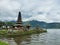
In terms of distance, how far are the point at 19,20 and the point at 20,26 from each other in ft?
18.1

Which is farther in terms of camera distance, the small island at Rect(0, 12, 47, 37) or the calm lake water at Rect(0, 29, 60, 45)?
the small island at Rect(0, 12, 47, 37)

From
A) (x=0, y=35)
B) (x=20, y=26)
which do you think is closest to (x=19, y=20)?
(x=20, y=26)

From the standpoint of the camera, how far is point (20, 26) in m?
111

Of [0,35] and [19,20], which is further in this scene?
[19,20]

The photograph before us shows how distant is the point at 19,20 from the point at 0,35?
40.5 metres

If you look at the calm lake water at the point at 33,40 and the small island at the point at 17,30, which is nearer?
the calm lake water at the point at 33,40

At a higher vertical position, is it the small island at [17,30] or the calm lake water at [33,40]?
the small island at [17,30]

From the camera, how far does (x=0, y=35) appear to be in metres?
75.1

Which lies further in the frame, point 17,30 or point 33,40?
point 17,30

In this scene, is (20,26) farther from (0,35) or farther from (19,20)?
(0,35)

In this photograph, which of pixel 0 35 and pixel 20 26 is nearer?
pixel 0 35

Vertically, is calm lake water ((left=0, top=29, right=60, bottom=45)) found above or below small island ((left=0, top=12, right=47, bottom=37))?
below

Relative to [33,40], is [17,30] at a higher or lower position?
higher
